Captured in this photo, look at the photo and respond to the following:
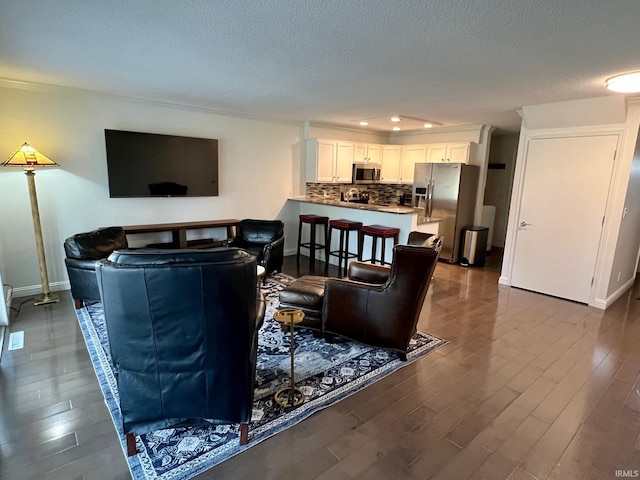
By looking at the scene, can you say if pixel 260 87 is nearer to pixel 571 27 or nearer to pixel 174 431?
pixel 571 27

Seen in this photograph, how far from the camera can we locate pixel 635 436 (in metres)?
2.10

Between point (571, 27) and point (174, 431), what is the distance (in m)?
3.39

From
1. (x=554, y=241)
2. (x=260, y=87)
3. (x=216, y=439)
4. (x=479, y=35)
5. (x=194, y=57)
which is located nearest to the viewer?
(x=216, y=439)

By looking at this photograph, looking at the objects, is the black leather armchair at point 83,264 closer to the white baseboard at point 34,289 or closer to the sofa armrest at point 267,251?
the white baseboard at point 34,289

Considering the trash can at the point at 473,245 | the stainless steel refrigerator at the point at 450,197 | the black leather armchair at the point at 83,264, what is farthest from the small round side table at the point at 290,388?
the trash can at the point at 473,245

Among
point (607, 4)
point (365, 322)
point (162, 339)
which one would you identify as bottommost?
point (365, 322)

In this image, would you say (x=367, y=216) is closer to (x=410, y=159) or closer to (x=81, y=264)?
(x=410, y=159)

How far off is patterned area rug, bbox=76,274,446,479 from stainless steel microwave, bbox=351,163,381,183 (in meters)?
3.91

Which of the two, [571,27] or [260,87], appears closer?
[571,27]

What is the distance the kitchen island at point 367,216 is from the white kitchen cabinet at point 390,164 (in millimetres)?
1799

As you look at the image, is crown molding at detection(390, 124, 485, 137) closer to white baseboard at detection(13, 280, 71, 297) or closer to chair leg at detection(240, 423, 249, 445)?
chair leg at detection(240, 423, 249, 445)

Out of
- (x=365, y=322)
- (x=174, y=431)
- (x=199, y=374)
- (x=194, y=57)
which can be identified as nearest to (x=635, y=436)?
(x=365, y=322)

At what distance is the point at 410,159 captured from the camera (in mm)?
7113

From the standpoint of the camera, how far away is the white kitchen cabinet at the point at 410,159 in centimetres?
688
